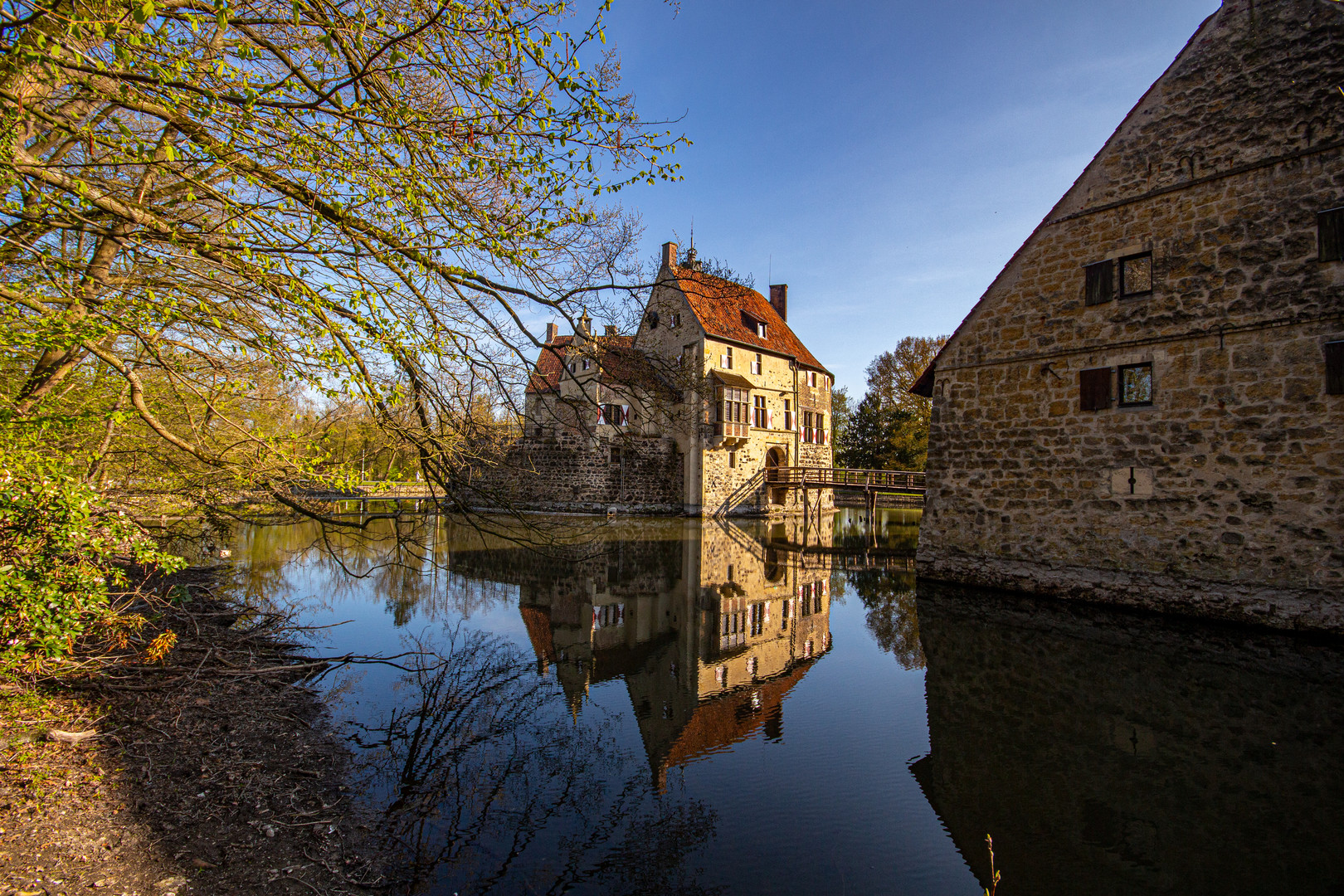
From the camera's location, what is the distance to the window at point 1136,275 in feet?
29.1

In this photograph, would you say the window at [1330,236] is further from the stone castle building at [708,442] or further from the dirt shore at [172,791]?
the stone castle building at [708,442]

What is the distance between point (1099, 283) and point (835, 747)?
856 centimetres

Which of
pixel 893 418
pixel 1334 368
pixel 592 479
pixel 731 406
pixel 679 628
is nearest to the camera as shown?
pixel 1334 368

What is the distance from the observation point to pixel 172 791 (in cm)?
A: 342

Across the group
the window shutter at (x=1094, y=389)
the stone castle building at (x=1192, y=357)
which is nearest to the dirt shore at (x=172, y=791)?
the stone castle building at (x=1192, y=357)

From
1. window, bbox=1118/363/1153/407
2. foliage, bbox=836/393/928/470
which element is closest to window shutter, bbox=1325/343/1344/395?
window, bbox=1118/363/1153/407

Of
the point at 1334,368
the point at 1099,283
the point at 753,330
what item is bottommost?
the point at 1334,368

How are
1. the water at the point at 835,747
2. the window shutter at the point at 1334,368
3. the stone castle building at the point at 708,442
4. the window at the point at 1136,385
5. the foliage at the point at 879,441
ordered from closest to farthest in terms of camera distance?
the water at the point at 835,747, the window shutter at the point at 1334,368, the window at the point at 1136,385, the stone castle building at the point at 708,442, the foliage at the point at 879,441

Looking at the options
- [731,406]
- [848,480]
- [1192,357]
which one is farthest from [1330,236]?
[848,480]

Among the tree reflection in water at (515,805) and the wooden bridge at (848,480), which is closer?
the tree reflection in water at (515,805)

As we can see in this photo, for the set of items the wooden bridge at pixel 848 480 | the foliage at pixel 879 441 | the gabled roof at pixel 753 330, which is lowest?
the wooden bridge at pixel 848 480

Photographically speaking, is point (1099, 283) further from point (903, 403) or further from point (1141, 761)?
point (903, 403)

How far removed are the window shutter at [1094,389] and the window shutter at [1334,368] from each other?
7.41 feet

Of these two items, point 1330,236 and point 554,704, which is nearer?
point 554,704
